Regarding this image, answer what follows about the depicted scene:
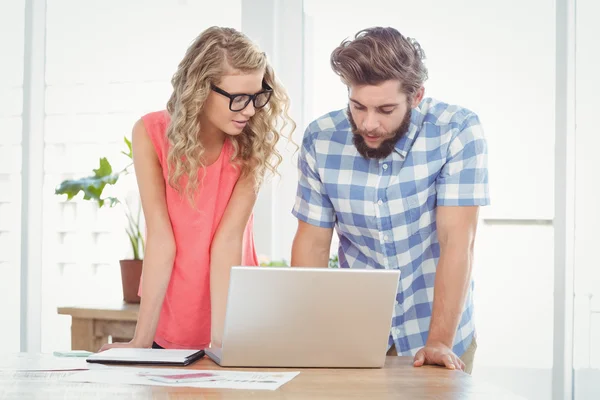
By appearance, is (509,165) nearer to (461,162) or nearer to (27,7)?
(461,162)

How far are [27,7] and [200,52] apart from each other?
8.07ft

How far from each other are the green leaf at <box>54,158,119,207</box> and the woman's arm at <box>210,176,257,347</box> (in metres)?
1.37

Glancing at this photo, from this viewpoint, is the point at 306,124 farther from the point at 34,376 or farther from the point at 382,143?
the point at 34,376

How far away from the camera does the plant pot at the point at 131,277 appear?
3271 millimetres

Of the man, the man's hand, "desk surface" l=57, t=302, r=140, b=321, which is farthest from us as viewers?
"desk surface" l=57, t=302, r=140, b=321

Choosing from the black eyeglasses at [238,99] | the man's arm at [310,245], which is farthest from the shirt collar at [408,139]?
the black eyeglasses at [238,99]

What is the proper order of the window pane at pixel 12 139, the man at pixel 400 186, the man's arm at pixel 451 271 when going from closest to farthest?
the man's arm at pixel 451 271
the man at pixel 400 186
the window pane at pixel 12 139

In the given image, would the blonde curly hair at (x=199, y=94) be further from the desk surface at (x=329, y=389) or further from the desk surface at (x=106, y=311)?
the desk surface at (x=106, y=311)

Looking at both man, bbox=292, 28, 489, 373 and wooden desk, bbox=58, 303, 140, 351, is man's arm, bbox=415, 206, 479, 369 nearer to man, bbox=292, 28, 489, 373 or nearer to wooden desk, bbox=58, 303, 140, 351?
man, bbox=292, 28, 489, 373

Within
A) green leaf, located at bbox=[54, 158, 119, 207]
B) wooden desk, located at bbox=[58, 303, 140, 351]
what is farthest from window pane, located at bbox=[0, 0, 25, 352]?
wooden desk, located at bbox=[58, 303, 140, 351]

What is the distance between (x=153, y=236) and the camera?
7.15 feet

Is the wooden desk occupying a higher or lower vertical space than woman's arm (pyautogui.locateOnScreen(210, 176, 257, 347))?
lower

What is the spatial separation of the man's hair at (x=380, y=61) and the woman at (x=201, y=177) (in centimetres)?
27

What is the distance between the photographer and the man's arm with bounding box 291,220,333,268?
2.25m
